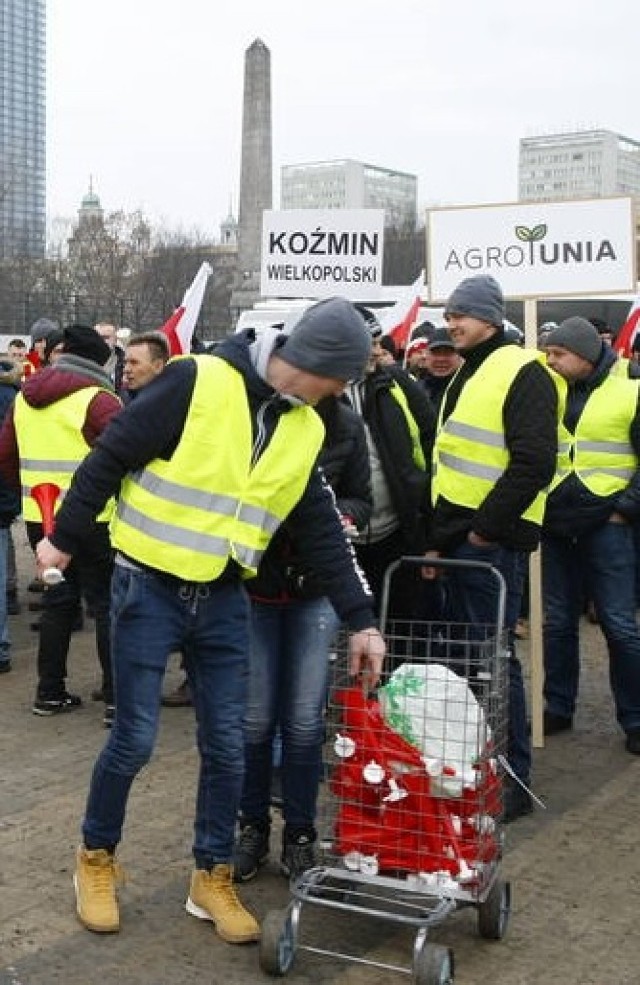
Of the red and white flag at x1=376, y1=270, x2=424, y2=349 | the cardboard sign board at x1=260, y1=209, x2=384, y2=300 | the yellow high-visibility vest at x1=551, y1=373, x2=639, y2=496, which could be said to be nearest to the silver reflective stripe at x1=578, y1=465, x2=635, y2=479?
the yellow high-visibility vest at x1=551, y1=373, x2=639, y2=496

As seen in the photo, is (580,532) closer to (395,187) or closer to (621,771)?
(621,771)

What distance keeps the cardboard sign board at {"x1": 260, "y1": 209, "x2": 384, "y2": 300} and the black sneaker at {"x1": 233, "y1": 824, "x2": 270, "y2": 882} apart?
16.3 feet

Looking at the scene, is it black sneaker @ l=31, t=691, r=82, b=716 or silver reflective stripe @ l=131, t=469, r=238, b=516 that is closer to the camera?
silver reflective stripe @ l=131, t=469, r=238, b=516

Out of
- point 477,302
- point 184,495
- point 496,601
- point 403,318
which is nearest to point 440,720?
point 184,495

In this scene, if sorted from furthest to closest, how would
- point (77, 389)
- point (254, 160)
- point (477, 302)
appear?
point (254, 160) → point (77, 389) → point (477, 302)

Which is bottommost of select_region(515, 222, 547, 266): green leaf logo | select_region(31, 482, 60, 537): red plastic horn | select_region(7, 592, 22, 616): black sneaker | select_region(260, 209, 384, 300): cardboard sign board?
select_region(7, 592, 22, 616): black sneaker

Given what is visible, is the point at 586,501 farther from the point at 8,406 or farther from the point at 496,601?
the point at 8,406

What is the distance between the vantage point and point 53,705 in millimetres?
6809

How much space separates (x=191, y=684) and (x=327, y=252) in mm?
5390

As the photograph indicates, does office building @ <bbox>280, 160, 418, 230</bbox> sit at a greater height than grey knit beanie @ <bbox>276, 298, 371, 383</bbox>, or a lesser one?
greater

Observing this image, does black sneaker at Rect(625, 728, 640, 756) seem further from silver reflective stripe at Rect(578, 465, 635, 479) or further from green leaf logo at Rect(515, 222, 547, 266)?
green leaf logo at Rect(515, 222, 547, 266)

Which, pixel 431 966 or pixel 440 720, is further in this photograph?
pixel 440 720

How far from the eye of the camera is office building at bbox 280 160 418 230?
82438 mm

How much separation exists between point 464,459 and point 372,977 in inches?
82.1
